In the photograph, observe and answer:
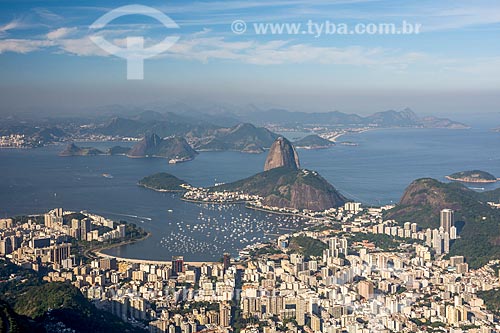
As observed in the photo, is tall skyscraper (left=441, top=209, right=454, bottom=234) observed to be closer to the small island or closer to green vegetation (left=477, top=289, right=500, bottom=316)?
green vegetation (left=477, top=289, right=500, bottom=316)

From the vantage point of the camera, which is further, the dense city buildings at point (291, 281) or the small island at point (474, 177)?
the small island at point (474, 177)

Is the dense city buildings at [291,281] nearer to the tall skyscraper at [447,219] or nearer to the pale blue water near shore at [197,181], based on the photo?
the tall skyscraper at [447,219]

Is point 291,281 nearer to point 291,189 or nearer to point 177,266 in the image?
point 177,266

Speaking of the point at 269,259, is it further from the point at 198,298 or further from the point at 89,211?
the point at 89,211

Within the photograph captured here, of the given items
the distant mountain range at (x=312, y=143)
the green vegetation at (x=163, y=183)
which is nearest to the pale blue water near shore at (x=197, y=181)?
the green vegetation at (x=163, y=183)

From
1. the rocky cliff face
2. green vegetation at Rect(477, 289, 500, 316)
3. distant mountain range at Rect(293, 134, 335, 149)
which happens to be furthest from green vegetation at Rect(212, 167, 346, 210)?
distant mountain range at Rect(293, 134, 335, 149)

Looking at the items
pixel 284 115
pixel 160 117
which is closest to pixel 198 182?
pixel 160 117

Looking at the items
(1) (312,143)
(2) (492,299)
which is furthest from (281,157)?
(1) (312,143)
